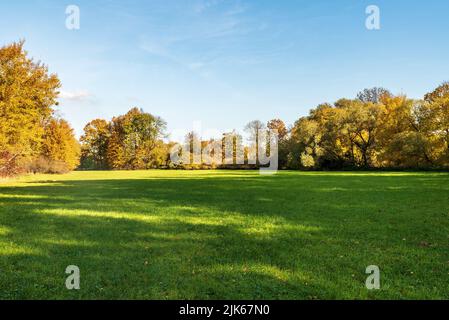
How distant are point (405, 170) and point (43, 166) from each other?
219 ft

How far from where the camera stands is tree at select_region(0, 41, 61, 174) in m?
20.6

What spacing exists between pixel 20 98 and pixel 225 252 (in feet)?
63.9

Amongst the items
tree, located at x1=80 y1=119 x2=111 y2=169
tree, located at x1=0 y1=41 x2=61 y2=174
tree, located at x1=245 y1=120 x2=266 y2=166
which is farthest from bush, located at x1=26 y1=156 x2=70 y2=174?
tree, located at x1=245 y1=120 x2=266 y2=166

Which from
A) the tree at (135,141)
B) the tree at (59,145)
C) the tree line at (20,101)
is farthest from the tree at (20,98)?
the tree at (135,141)

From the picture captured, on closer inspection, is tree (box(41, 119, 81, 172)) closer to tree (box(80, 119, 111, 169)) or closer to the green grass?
tree (box(80, 119, 111, 169))

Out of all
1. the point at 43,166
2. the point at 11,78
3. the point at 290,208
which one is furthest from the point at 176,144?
the point at 290,208

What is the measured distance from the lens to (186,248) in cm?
886

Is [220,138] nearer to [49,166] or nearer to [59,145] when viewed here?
[59,145]

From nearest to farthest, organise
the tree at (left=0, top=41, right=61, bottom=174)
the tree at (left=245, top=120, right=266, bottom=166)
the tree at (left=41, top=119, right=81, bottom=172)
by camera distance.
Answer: the tree at (left=0, top=41, right=61, bottom=174) < the tree at (left=41, top=119, right=81, bottom=172) < the tree at (left=245, top=120, right=266, bottom=166)

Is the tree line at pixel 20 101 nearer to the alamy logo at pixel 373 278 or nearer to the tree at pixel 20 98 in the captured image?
the tree at pixel 20 98

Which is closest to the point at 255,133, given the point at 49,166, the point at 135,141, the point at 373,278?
the point at 135,141

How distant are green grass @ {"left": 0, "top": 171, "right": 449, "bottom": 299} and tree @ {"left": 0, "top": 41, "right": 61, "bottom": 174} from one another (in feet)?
25.0

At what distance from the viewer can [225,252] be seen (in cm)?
850

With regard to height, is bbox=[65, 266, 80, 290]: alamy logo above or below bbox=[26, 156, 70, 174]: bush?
below
